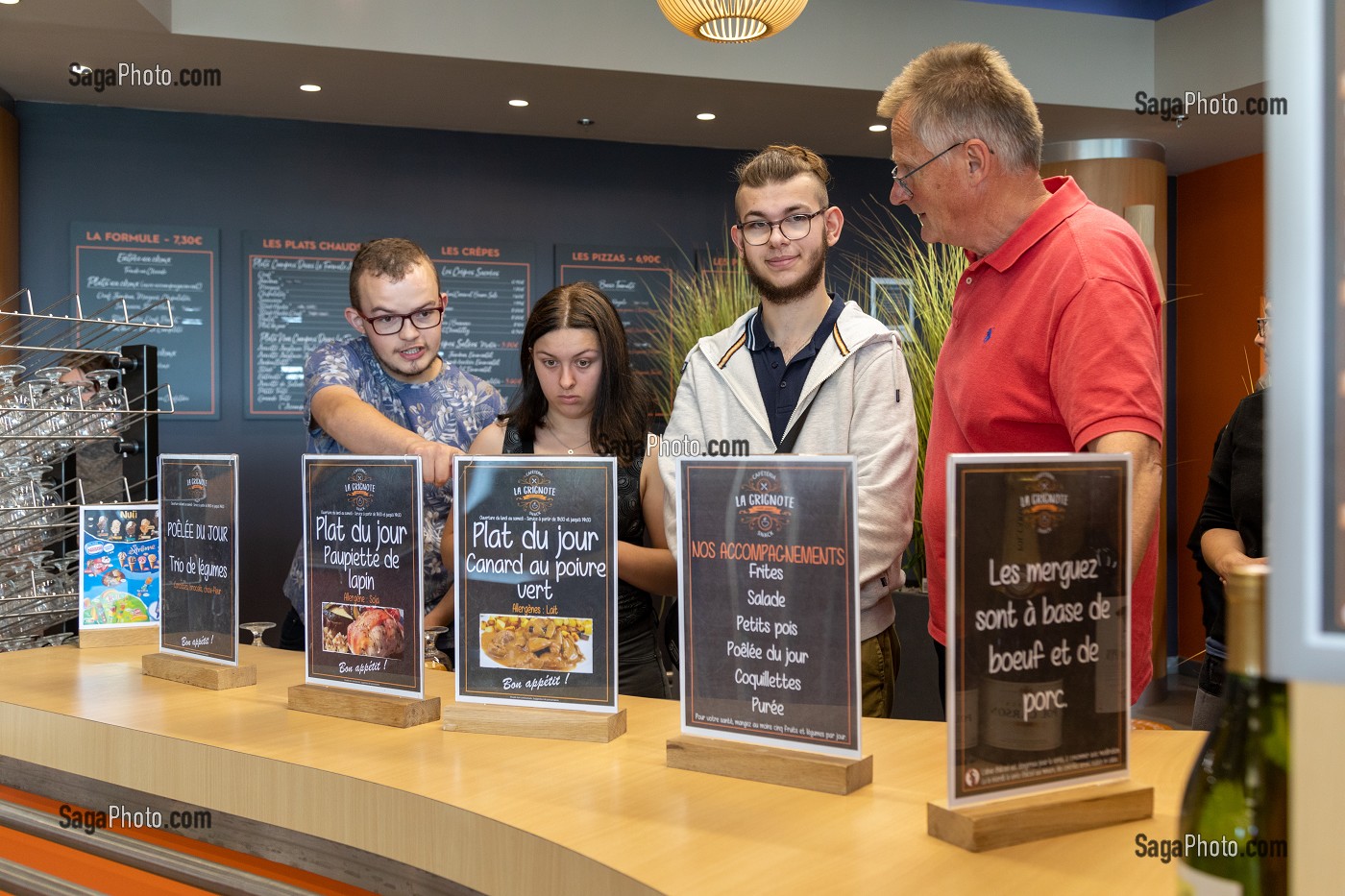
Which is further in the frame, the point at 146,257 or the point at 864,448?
the point at 146,257

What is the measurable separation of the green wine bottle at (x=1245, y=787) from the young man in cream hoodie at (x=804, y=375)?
107cm

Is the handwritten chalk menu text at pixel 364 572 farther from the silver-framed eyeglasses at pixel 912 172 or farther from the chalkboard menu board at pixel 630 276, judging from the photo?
the chalkboard menu board at pixel 630 276

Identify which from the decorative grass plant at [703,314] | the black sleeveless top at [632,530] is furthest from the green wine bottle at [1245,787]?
the decorative grass plant at [703,314]

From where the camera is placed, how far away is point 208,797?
118cm

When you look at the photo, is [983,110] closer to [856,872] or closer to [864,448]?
[864,448]

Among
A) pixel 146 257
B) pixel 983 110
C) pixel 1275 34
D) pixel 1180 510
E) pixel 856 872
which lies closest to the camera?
pixel 1275 34

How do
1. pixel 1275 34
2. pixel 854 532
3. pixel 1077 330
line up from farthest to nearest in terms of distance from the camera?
1. pixel 1077 330
2. pixel 854 532
3. pixel 1275 34

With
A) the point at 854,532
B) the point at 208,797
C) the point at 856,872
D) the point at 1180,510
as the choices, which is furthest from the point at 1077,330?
the point at 1180,510

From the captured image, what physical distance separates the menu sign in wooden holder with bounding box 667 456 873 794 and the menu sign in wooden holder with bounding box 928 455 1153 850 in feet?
0.47

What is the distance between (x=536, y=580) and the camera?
4.16ft

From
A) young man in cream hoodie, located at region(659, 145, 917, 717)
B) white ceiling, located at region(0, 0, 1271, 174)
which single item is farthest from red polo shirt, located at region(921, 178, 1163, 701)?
white ceiling, located at region(0, 0, 1271, 174)

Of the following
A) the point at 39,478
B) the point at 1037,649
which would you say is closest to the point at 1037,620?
the point at 1037,649

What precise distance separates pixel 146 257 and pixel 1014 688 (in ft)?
16.3

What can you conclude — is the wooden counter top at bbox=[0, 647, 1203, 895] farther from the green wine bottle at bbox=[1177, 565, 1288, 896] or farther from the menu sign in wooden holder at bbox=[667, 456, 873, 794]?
the green wine bottle at bbox=[1177, 565, 1288, 896]
